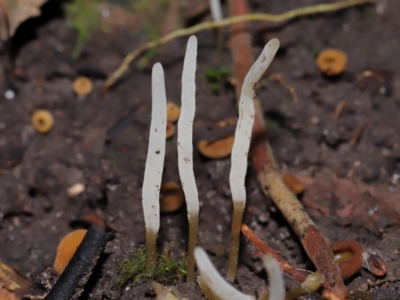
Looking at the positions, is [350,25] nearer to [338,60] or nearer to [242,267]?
[338,60]

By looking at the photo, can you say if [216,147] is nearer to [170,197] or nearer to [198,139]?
[198,139]

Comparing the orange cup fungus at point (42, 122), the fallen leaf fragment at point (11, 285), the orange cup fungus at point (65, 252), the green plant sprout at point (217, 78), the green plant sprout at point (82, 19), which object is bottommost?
the fallen leaf fragment at point (11, 285)

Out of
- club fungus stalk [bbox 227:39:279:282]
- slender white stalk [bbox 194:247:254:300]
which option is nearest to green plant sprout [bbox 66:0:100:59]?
club fungus stalk [bbox 227:39:279:282]

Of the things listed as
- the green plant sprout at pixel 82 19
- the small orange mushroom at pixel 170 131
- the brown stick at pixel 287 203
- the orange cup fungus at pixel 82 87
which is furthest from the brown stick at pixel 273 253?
the green plant sprout at pixel 82 19

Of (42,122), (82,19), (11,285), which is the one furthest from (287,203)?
(82,19)

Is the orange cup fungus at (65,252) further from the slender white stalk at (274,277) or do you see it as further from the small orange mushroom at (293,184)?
the small orange mushroom at (293,184)

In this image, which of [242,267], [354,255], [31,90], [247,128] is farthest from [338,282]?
[31,90]
